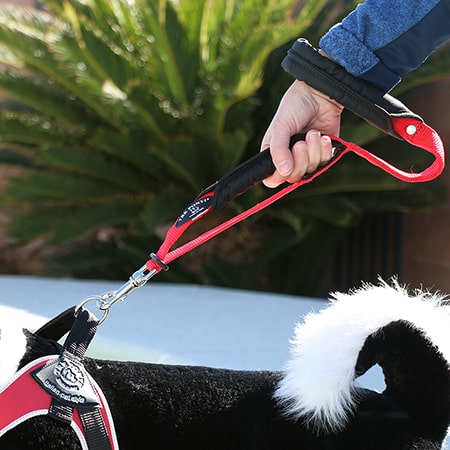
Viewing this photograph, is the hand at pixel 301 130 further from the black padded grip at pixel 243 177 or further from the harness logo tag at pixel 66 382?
the harness logo tag at pixel 66 382

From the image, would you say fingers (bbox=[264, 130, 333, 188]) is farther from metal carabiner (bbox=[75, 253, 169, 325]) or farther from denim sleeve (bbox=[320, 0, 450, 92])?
metal carabiner (bbox=[75, 253, 169, 325])

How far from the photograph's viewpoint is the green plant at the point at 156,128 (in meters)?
4.95

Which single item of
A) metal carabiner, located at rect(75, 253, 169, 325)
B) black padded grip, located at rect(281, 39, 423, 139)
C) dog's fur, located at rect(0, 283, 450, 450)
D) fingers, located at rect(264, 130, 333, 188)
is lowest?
dog's fur, located at rect(0, 283, 450, 450)

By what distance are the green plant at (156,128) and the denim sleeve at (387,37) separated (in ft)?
10.7

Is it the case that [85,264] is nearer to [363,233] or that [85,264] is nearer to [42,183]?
[42,183]

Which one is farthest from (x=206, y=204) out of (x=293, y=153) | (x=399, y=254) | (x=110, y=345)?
(x=399, y=254)

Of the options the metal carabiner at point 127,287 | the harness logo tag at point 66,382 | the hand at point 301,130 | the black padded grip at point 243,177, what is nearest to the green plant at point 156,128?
the hand at point 301,130

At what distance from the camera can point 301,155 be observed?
1429mm

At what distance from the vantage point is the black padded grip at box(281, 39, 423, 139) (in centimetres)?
146

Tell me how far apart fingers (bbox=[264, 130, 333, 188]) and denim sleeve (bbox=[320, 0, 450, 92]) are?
0.16m

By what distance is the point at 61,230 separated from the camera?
5391mm

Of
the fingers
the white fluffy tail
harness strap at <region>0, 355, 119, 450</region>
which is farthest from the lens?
the fingers

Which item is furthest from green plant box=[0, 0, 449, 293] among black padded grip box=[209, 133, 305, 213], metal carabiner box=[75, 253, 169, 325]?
metal carabiner box=[75, 253, 169, 325]

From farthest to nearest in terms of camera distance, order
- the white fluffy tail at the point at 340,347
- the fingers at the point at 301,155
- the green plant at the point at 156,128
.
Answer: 1. the green plant at the point at 156,128
2. the fingers at the point at 301,155
3. the white fluffy tail at the point at 340,347
